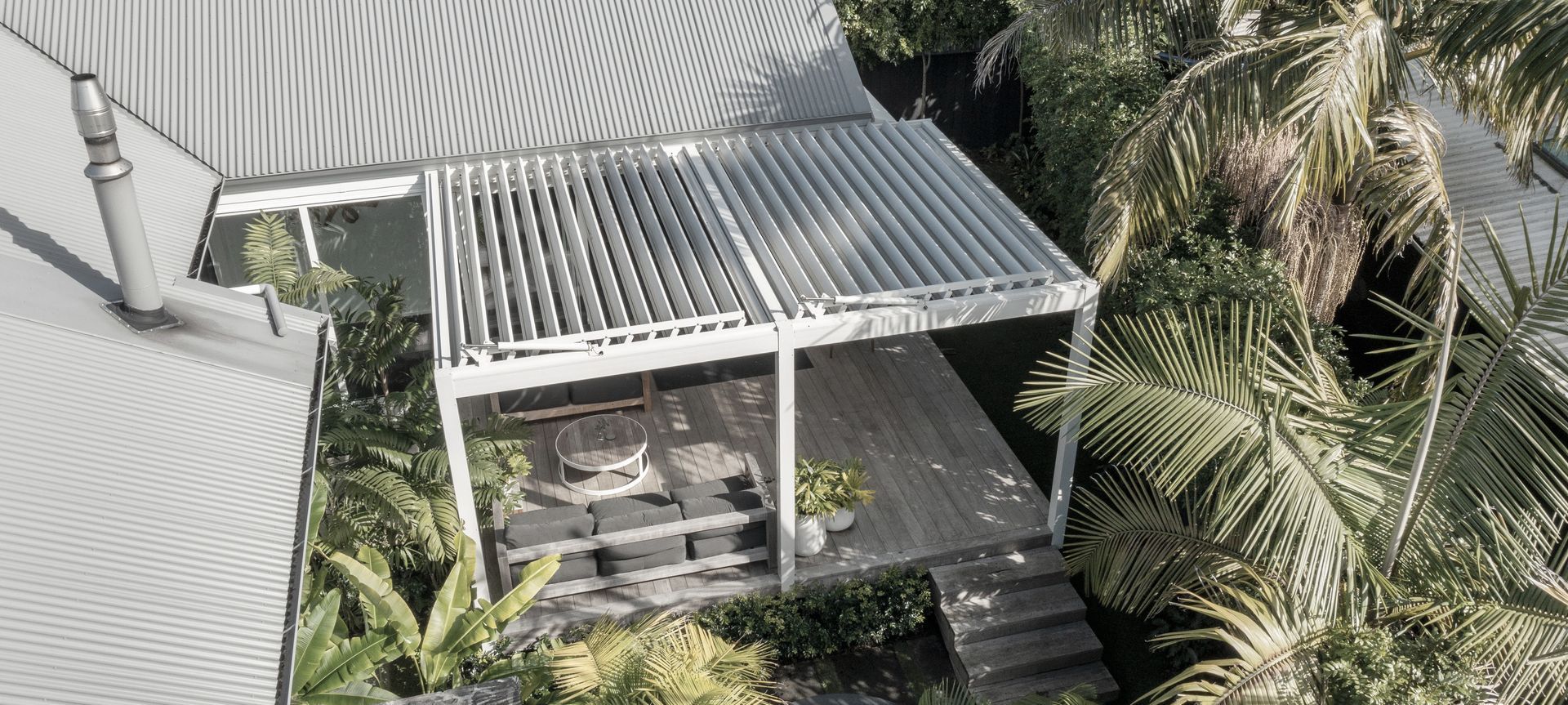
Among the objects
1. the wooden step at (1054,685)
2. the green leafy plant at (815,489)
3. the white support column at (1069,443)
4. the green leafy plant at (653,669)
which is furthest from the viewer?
the green leafy plant at (815,489)

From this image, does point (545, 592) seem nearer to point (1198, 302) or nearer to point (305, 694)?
point (305, 694)

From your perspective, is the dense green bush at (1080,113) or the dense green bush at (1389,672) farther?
the dense green bush at (1080,113)

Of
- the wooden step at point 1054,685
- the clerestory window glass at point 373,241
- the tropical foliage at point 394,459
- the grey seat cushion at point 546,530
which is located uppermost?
the clerestory window glass at point 373,241

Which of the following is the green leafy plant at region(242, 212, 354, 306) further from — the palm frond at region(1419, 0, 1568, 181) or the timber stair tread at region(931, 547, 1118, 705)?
the palm frond at region(1419, 0, 1568, 181)

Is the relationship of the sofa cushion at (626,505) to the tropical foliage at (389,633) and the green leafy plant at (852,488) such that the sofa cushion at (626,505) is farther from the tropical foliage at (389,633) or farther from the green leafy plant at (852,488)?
the green leafy plant at (852,488)

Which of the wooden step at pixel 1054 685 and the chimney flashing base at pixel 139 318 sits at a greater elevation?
the chimney flashing base at pixel 139 318

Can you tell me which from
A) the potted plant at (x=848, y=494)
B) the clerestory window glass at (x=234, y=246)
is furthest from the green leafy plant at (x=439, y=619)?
the clerestory window glass at (x=234, y=246)

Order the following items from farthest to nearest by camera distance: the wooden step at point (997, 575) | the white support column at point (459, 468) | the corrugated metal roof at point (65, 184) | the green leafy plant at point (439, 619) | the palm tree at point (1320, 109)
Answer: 1. the wooden step at point (997, 575)
2. the white support column at point (459, 468)
3. the green leafy plant at point (439, 619)
4. the palm tree at point (1320, 109)
5. the corrugated metal roof at point (65, 184)
